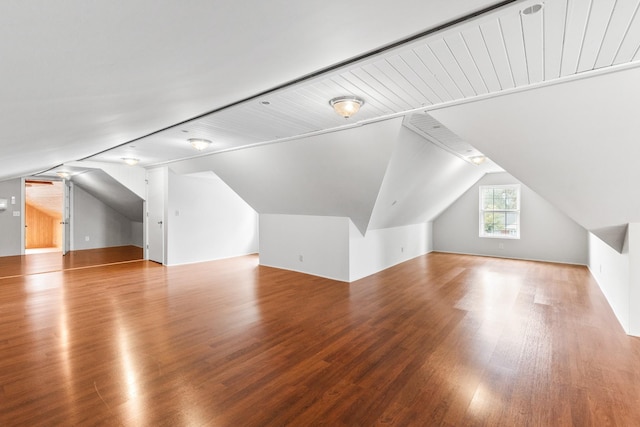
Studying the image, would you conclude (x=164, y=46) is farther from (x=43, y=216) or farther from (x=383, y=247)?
(x=43, y=216)

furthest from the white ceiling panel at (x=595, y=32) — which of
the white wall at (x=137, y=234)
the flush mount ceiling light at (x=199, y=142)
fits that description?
the white wall at (x=137, y=234)

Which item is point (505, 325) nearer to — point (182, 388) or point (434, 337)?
point (434, 337)

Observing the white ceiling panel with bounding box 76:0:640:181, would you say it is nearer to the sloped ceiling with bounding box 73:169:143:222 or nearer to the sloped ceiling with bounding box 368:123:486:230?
the sloped ceiling with bounding box 368:123:486:230

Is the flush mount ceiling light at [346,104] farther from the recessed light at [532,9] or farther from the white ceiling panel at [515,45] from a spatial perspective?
the recessed light at [532,9]

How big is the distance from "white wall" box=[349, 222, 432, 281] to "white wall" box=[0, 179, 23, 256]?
8717 millimetres

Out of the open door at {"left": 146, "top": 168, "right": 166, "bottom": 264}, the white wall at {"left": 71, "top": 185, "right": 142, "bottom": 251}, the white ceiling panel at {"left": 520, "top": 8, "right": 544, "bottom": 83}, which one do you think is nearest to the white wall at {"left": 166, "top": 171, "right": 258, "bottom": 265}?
the open door at {"left": 146, "top": 168, "right": 166, "bottom": 264}

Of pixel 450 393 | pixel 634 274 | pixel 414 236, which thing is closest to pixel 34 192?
pixel 414 236

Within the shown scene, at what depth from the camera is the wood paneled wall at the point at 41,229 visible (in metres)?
9.34

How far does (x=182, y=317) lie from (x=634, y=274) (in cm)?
498

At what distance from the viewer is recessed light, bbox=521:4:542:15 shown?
1.49 m

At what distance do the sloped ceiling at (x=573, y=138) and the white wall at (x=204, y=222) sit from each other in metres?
5.90

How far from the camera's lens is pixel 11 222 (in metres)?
7.82

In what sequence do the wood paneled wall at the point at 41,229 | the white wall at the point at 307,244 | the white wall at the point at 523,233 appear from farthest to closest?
the wood paneled wall at the point at 41,229 < the white wall at the point at 523,233 < the white wall at the point at 307,244

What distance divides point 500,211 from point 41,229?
44.1ft
